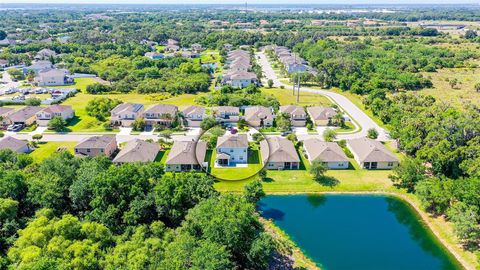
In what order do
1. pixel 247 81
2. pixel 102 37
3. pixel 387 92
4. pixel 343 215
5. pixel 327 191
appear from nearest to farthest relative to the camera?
pixel 343 215 < pixel 327 191 < pixel 387 92 < pixel 247 81 < pixel 102 37

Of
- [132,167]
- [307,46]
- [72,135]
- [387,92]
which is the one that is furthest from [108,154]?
[307,46]

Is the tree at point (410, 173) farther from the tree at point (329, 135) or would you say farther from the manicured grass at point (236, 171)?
the manicured grass at point (236, 171)

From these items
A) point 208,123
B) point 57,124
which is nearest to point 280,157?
point 208,123

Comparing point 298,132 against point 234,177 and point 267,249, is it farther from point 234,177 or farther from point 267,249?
point 267,249

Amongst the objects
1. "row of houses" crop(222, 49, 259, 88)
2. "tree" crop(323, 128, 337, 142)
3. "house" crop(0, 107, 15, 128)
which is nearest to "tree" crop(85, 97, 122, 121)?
"house" crop(0, 107, 15, 128)

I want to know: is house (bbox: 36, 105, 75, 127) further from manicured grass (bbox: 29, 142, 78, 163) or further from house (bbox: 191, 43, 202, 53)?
house (bbox: 191, 43, 202, 53)

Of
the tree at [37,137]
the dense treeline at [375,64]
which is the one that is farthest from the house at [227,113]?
the dense treeline at [375,64]

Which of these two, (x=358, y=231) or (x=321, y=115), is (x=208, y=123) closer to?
(x=321, y=115)
